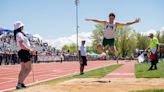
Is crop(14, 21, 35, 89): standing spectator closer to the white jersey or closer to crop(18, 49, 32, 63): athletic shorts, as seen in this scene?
crop(18, 49, 32, 63): athletic shorts

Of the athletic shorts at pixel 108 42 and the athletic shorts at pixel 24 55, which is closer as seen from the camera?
the athletic shorts at pixel 24 55

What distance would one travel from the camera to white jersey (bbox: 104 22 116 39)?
12695 mm

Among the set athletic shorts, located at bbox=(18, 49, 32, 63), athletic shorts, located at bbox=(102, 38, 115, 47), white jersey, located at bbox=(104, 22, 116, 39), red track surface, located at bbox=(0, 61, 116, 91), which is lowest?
red track surface, located at bbox=(0, 61, 116, 91)

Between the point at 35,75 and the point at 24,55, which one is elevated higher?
the point at 24,55

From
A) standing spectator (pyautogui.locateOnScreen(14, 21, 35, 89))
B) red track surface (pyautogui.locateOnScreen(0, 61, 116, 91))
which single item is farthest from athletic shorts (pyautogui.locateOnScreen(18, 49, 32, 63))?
red track surface (pyautogui.locateOnScreen(0, 61, 116, 91))

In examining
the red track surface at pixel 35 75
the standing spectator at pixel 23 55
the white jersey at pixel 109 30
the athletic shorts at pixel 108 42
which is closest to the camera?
the standing spectator at pixel 23 55

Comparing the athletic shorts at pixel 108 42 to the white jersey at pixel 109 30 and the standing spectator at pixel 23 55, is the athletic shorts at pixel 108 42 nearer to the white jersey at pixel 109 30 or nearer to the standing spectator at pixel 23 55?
the white jersey at pixel 109 30

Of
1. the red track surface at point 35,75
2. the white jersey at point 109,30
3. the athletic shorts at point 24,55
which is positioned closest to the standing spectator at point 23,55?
the athletic shorts at point 24,55

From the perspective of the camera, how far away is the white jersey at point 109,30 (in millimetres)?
12695

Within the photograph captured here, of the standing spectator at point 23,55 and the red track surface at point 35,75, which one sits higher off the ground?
the standing spectator at point 23,55

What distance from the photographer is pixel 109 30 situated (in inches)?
505

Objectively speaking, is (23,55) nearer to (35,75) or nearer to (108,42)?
(108,42)

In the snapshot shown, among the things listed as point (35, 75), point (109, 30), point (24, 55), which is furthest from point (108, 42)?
point (35, 75)

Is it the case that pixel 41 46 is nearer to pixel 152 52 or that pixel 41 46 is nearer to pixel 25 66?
pixel 152 52
